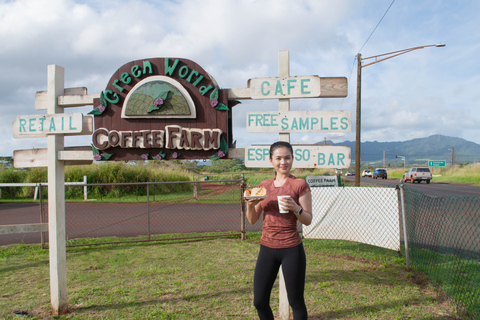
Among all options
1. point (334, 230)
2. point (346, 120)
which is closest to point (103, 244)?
Result: point (334, 230)

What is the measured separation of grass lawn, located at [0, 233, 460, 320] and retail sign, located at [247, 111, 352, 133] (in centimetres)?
214

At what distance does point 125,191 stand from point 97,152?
17.0 meters

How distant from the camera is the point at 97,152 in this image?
14.1 ft

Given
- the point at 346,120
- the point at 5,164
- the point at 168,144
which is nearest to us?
the point at 346,120

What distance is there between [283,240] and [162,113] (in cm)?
237

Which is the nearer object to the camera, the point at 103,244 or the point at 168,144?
the point at 168,144

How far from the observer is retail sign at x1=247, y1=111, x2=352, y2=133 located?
12.2 ft

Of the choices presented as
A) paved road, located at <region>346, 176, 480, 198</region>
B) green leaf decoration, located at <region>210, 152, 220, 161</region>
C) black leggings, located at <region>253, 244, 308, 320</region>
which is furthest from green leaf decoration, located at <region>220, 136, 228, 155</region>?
paved road, located at <region>346, 176, 480, 198</region>

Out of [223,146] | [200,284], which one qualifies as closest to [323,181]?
[200,284]

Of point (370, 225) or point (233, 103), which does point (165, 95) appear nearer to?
point (233, 103)

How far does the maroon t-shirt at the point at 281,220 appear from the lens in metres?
2.71

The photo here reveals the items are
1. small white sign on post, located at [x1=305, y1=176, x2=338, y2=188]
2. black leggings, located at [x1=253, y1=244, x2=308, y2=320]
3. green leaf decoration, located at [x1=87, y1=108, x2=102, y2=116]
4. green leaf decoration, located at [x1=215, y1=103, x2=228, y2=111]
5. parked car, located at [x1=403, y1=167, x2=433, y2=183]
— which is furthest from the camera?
parked car, located at [x1=403, y1=167, x2=433, y2=183]

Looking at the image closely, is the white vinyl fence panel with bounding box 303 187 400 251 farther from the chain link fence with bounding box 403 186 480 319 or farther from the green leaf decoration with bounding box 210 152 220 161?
the green leaf decoration with bounding box 210 152 220 161

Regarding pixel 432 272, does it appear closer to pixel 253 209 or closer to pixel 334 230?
pixel 334 230
